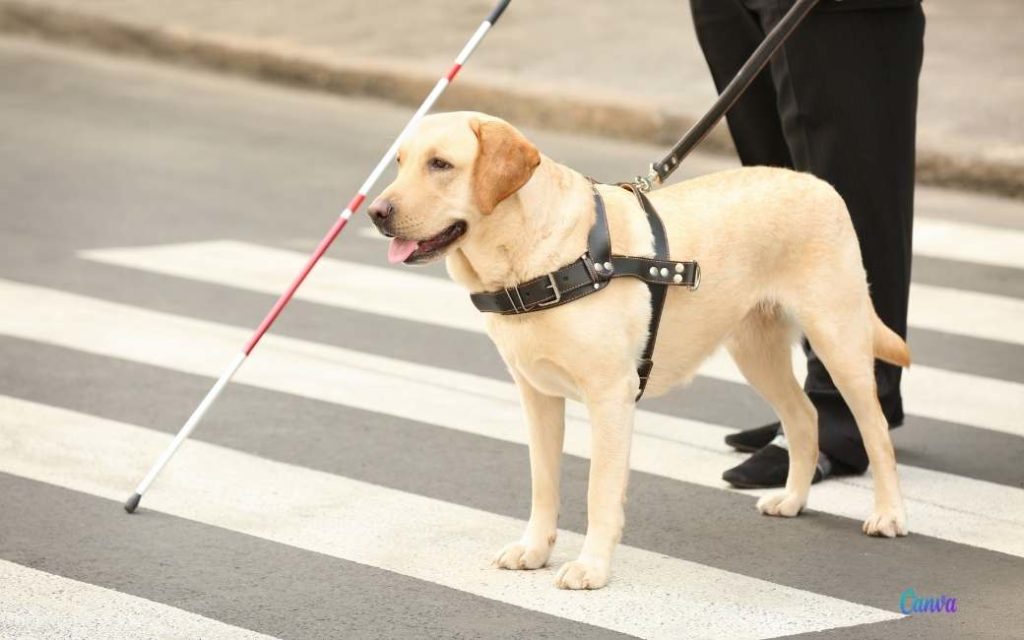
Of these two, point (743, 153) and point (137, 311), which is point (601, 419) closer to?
point (743, 153)

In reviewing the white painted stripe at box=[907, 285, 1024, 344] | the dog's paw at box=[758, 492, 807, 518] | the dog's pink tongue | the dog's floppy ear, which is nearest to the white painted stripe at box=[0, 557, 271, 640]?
the dog's pink tongue

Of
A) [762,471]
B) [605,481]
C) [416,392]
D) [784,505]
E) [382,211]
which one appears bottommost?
[416,392]

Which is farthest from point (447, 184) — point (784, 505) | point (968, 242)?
point (968, 242)

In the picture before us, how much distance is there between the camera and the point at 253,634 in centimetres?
446

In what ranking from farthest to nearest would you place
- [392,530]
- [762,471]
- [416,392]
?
[416,392] < [762,471] < [392,530]

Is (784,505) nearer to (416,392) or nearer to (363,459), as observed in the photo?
(363,459)

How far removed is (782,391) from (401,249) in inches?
57.8

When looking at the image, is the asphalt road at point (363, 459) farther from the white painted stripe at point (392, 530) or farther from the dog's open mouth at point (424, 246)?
the dog's open mouth at point (424, 246)

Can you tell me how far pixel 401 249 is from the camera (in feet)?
15.2

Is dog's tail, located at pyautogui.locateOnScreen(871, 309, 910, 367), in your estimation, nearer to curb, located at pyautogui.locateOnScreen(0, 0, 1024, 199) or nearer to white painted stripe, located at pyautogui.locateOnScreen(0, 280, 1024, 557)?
white painted stripe, located at pyautogui.locateOnScreen(0, 280, 1024, 557)

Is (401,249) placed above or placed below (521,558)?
above

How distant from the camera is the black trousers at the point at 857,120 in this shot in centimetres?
594

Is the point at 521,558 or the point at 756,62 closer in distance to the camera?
the point at 521,558

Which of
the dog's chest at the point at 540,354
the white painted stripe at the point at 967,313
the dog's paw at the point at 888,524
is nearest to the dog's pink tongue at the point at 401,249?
the dog's chest at the point at 540,354
